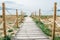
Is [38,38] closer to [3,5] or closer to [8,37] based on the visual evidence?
[8,37]

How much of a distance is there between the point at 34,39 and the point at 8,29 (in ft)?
11.3

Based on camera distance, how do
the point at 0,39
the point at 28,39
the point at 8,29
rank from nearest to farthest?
the point at 0,39, the point at 28,39, the point at 8,29

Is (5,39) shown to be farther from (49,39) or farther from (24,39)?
(49,39)

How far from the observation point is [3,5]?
725 cm

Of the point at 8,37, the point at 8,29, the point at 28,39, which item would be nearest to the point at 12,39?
the point at 8,37

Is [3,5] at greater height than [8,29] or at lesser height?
greater

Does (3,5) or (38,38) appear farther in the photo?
(38,38)

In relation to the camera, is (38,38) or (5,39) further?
(38,38)

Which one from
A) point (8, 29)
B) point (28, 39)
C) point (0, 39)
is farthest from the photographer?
point (8, 29)

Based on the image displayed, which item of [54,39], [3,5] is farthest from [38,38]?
[3,5]

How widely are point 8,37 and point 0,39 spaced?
38cm

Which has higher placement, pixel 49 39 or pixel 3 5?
pixel 3 5

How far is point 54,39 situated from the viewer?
7.41 meters

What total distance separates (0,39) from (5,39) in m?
0.20
